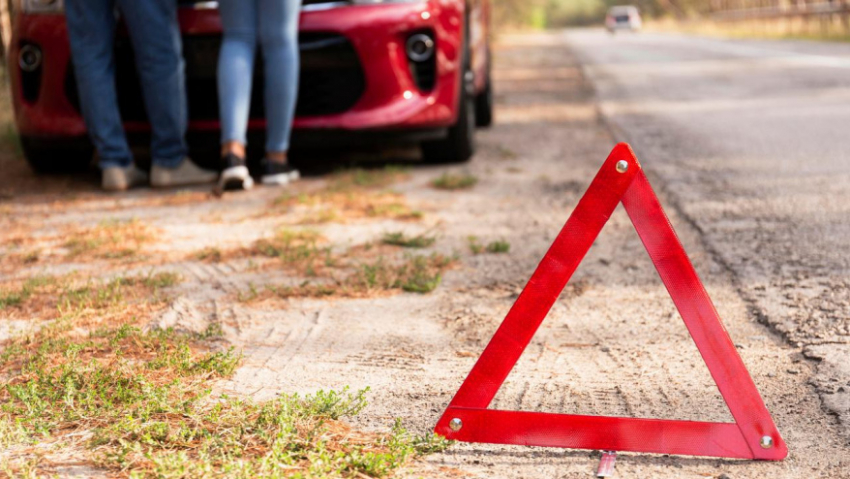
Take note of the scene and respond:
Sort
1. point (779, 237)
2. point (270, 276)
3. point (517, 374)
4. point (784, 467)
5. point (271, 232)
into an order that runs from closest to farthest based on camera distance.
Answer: point (784, 467)
point (517, 374)
point (270, 276)
point (779, 237)
point (271, 232)

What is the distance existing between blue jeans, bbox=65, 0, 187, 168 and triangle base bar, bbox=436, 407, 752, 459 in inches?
133

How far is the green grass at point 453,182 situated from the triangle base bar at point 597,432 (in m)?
3.00

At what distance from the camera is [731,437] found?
200cm

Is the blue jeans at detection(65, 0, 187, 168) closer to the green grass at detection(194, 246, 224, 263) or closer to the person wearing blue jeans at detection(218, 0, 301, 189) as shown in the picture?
the person wearing blue jeans at detection(218, 0, 301, 189)

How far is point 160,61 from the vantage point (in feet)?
16.2

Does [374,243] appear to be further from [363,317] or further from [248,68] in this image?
[248,68]

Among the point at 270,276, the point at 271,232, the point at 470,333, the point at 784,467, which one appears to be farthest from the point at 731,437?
the point at 271,232

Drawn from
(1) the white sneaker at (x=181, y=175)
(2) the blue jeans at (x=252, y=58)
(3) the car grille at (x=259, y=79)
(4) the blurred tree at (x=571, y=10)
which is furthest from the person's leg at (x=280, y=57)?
(4) the blurred tree at (x=571, y=10)

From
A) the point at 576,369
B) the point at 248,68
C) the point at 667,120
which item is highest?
the point at 248,68

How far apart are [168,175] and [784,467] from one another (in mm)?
3937

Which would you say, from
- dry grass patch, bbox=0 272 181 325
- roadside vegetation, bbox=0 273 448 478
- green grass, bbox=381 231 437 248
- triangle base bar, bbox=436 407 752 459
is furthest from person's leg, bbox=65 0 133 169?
triangle base bar, bbox=436 407 752 459

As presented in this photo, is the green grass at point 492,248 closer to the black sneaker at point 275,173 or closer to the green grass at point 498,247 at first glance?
the green grass at point 498,247

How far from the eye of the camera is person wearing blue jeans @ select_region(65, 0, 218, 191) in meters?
4.88

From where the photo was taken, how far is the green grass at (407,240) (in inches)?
151
